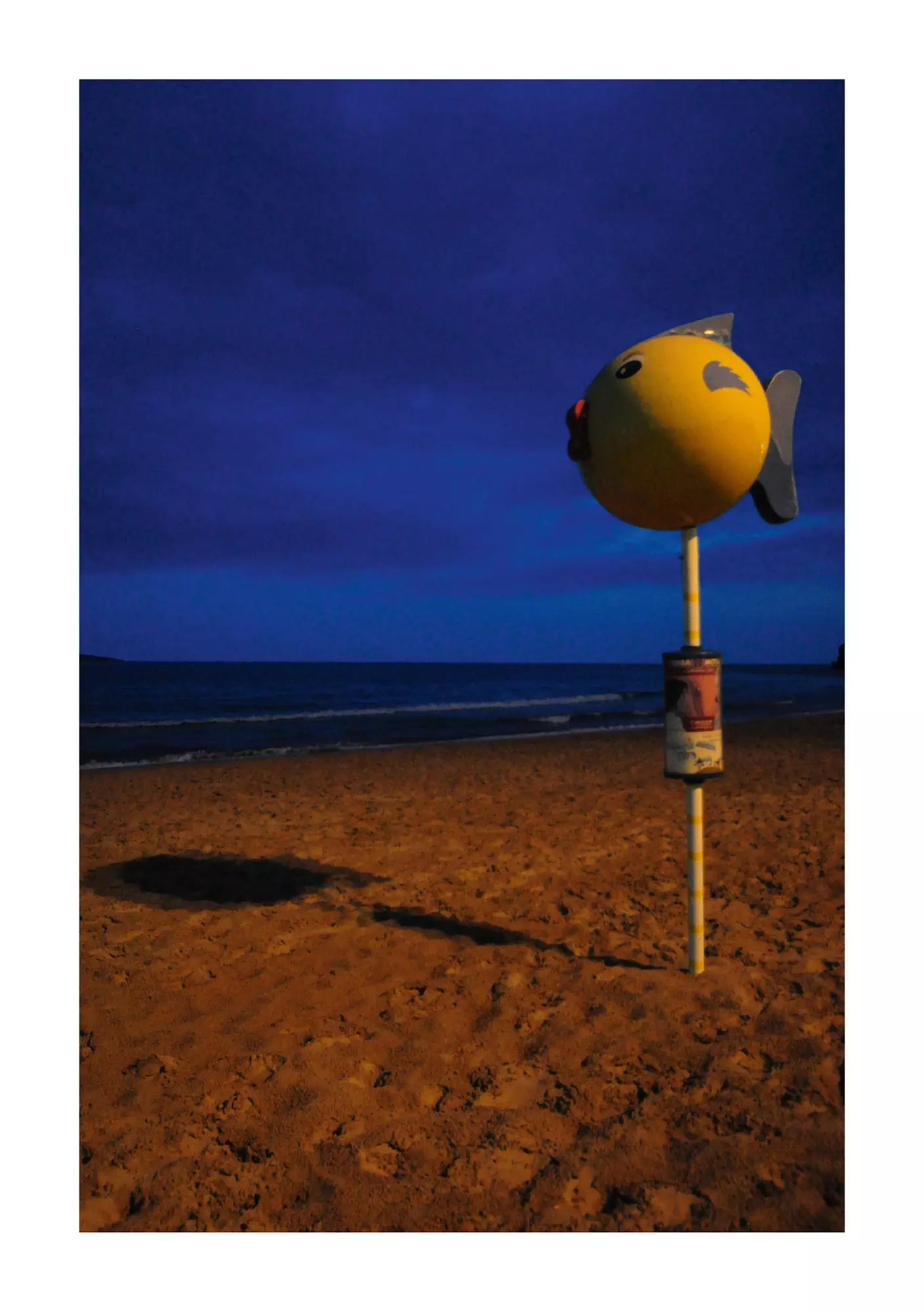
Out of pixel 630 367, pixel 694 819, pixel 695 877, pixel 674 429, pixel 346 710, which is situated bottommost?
pixel 346 710

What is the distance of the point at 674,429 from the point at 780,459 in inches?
35.2

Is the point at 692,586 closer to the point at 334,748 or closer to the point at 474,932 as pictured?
the point at 474,932

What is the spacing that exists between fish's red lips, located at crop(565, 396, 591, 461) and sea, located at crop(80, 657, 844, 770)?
1107cm

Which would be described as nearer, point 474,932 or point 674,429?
point 674,429

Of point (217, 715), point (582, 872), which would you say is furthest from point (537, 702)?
point (582, 872)

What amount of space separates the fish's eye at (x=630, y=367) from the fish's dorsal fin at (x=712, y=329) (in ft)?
0.90

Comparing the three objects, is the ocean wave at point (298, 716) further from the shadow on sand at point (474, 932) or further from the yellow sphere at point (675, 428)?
the yellow sphere at point (675, 428)

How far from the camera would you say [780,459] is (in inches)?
143

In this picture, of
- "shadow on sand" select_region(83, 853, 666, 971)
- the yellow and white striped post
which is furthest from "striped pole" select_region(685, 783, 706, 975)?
"shadow on sand" select_region(83, 853, 666, 971)

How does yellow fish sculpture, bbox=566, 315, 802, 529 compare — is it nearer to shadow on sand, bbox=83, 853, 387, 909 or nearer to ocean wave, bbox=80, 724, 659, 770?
shadow on sand, bbox=83, 853, 387, 909

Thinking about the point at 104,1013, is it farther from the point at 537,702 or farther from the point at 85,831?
the point at 537,702

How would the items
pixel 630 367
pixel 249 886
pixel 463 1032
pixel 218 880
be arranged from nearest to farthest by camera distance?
pixel 630 367, pixel 463 1032, pixel 249 886, pixel 218 880

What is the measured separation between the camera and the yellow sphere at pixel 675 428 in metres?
3.07

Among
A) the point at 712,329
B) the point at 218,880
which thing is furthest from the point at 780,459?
the point at 218,880
